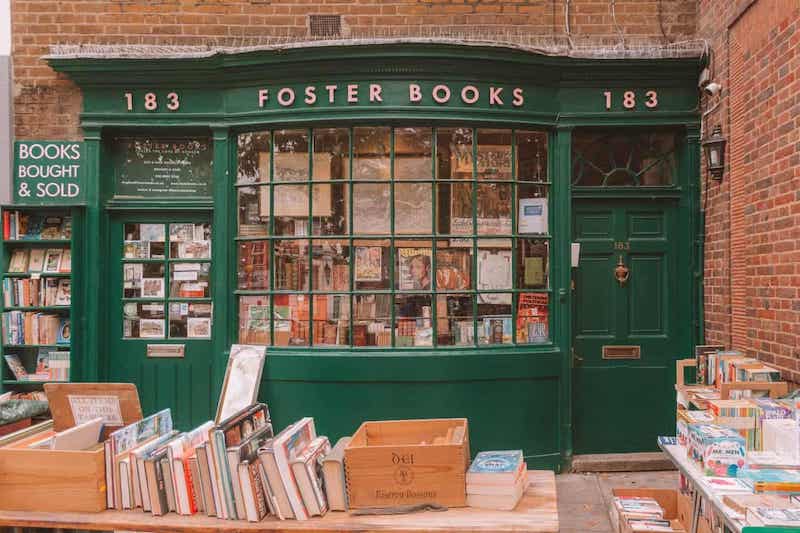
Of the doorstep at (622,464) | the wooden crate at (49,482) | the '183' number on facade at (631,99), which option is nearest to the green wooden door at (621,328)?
the doorstep at (622,464)

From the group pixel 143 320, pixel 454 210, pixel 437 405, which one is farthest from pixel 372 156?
pixel 143 320

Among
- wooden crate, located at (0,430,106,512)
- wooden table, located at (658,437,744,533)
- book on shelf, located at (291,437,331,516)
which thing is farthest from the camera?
wooden crate, located at (0,430,106,512)

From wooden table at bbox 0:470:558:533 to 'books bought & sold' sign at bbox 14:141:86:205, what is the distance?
14.7 feet

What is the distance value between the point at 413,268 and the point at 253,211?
1762 mm

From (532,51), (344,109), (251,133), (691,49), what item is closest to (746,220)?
(691,49)

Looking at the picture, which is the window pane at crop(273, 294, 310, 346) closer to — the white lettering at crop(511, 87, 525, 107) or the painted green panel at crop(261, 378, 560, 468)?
the painted green panel at crop(261, 378, 560, 468)

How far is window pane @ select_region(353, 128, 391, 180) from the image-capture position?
288 inches

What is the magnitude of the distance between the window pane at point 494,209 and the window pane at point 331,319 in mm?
1560

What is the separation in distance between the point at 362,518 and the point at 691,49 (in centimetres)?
583

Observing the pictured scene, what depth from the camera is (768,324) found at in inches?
237

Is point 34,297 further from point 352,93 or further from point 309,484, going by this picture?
point 309,484

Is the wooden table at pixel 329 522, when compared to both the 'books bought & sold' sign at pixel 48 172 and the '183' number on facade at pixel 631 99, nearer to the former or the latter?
the 'books bought & sold' sign at pixel 48 172

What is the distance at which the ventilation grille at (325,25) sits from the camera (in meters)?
7.64

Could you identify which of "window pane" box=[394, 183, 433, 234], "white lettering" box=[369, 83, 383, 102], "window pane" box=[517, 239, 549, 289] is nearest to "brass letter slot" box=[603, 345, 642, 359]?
"window pane" box=[517, 239, 549, 289]
